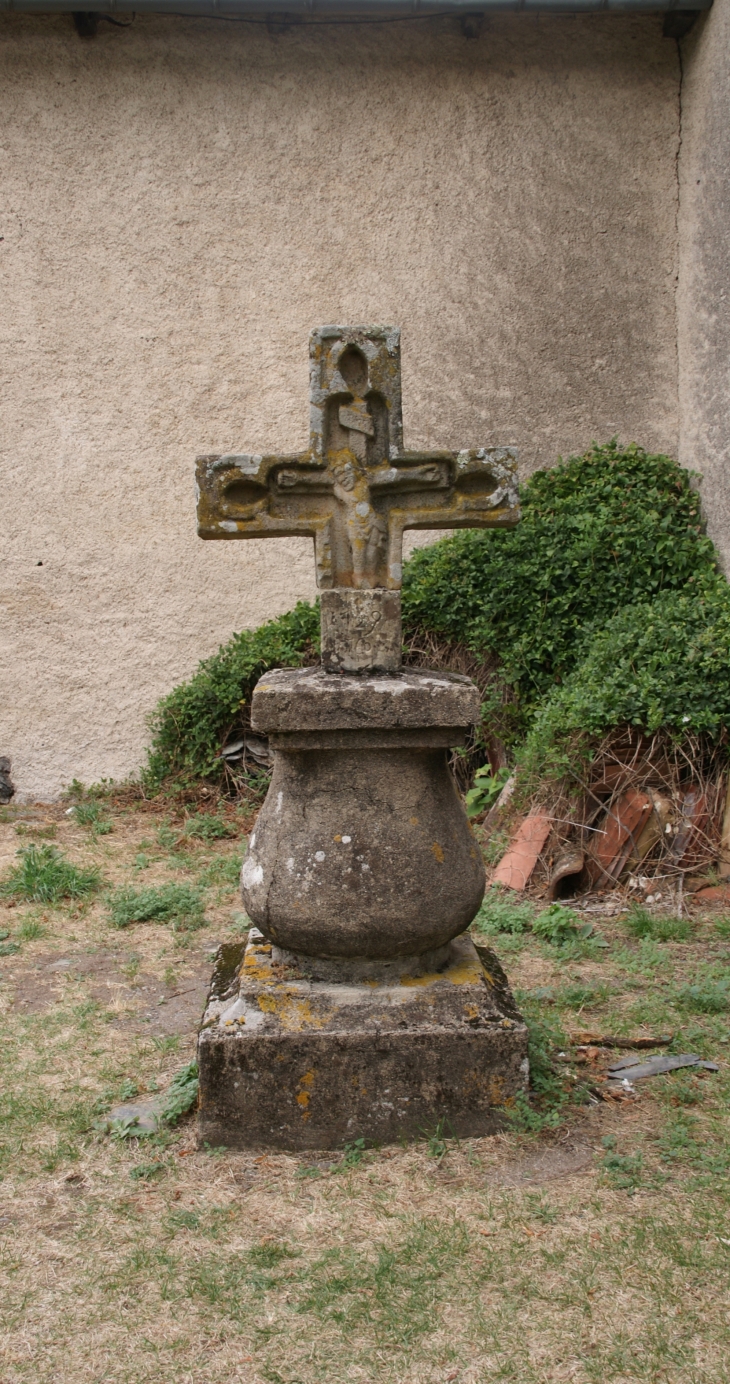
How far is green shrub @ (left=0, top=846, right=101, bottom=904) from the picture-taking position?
4750mm

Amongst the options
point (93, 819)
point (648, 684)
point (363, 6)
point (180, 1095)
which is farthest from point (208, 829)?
point (363, 6)

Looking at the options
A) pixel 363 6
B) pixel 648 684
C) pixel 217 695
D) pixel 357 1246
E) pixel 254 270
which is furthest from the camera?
pixel 254 270

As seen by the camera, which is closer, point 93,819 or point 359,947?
point 359,947

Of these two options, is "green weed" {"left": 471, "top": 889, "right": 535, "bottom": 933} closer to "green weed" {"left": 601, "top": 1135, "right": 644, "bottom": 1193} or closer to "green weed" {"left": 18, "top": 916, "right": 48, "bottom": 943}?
"green weed" {"left": 601, "top": 1135, "right": 644, "bottom": 1193}

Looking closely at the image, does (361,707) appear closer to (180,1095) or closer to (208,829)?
(180,1095)

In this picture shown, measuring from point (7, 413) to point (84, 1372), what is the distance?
19.5 feet

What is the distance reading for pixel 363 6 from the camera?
20.0ft

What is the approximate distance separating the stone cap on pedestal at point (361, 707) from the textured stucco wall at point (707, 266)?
370cm

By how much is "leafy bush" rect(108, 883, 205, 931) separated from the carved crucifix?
205 centimetres

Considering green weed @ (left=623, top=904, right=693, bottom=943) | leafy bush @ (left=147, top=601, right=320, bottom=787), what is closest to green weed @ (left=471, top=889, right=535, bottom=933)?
green weed @ (left=623, top=904, right=693, bottom=943)

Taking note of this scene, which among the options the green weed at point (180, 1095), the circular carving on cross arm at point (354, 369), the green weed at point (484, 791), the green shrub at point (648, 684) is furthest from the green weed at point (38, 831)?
the circular carving on cross arm at point (354, 369)

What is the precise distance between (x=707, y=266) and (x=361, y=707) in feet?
15.9

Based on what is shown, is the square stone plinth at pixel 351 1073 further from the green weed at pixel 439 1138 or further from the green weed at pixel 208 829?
the green weed at pixel 208 829

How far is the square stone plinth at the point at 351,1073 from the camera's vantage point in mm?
2613
